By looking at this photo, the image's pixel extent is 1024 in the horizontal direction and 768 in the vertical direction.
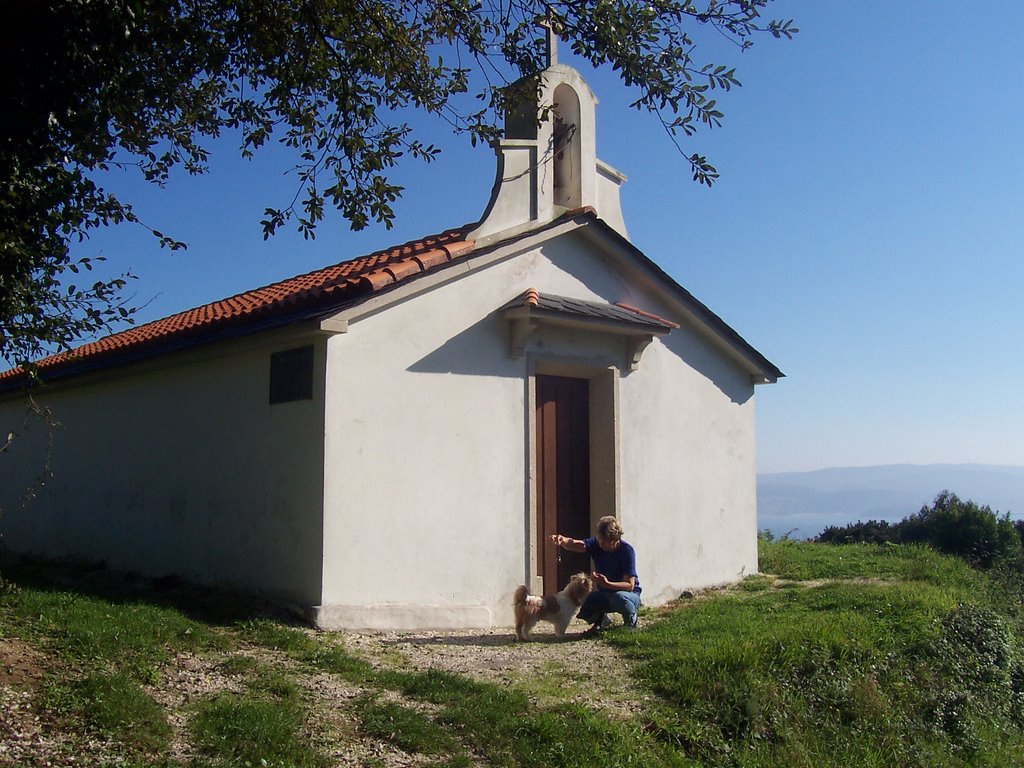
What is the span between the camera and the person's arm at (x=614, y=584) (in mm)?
8984

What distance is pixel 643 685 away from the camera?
746 centimetres

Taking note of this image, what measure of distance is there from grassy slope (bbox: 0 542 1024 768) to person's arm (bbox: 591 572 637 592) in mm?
434

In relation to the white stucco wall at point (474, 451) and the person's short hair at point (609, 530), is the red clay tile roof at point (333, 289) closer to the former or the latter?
the white stucco wall at point (474, 451)

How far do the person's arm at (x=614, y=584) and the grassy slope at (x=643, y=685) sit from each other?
0.43 m

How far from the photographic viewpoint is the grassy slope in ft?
19.2

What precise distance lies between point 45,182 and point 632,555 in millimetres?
6003

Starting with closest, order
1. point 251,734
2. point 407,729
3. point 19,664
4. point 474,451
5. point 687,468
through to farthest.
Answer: point 251,734 < point 407,729 < point 19,664 < point 474,451 < point 687,468

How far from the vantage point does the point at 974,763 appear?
7.85m

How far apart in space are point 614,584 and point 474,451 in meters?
2.02

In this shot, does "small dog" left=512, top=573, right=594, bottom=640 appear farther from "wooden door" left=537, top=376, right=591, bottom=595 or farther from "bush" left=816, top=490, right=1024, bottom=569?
"bush" left=816, top=490, right=1024, bottom=569

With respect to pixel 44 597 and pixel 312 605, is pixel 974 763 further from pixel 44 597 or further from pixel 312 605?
pixel 44 597

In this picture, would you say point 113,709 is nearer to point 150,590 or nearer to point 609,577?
point 150,590

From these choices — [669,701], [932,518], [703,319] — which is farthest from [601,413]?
[932,518]

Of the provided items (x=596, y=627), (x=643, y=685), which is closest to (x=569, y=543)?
(x=596, y=627)
